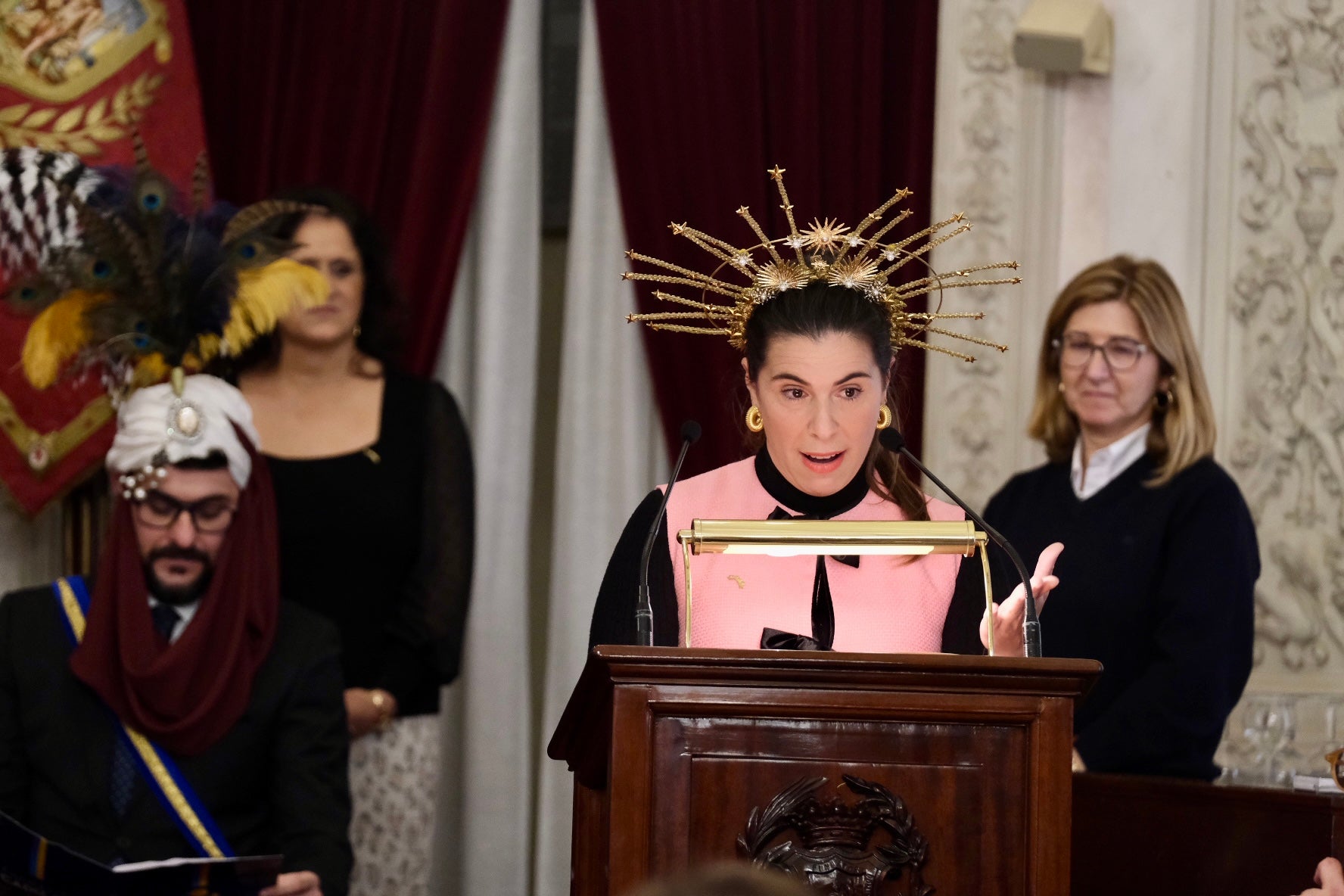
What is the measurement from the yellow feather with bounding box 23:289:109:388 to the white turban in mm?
271

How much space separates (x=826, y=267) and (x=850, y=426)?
0.28 metres

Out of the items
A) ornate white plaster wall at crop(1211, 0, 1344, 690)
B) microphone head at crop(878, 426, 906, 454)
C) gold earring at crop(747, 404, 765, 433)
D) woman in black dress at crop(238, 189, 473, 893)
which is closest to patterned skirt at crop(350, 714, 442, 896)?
woman in black dress at crop(238, 189, 473, 893)

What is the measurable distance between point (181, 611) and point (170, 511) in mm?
205

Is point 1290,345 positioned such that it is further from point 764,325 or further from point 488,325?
point 764,325

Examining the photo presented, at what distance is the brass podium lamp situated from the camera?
8.41 ft

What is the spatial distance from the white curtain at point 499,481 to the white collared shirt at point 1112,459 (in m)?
1.87

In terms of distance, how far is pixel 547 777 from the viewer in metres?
5.26

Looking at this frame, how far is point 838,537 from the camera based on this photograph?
2.56m

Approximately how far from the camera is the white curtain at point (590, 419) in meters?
5.25

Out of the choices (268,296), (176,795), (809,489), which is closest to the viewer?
(809,489)

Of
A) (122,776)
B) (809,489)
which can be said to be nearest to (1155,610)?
(809,489)

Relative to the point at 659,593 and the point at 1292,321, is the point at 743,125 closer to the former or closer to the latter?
the point at 1292,321

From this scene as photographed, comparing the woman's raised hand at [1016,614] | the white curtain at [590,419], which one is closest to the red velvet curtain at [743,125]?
the white curtain at [590,419]

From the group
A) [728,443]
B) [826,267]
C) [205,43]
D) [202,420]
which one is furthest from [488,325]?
[826,267]
